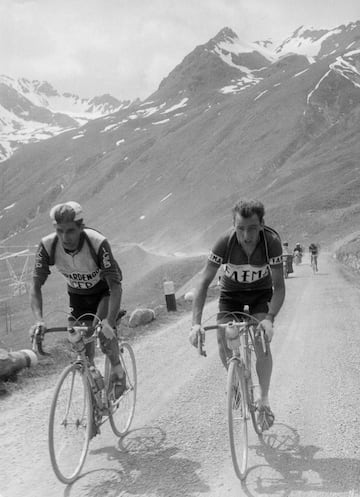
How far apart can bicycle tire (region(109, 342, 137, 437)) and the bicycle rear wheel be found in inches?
24.1

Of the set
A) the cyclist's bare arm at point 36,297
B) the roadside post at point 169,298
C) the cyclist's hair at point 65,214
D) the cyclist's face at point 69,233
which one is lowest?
the roadside post at point 169,298

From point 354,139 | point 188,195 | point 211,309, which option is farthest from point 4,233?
point 211,309

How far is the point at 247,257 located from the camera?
225 inches

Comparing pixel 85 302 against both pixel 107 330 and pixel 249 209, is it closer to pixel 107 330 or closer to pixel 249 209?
pixel 107 330

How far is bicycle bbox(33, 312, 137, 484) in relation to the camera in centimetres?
504

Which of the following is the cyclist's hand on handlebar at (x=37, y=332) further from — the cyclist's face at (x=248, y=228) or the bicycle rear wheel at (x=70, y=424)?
the cyclist's face at (x=248, y=228)

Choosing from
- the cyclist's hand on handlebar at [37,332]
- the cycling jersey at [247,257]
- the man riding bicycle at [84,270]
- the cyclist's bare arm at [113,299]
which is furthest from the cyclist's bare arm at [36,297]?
the cycling jersey at [247,257]

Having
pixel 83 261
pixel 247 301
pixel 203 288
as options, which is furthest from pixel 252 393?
pixel 83 261

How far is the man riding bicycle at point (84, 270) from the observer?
5508 millimetres

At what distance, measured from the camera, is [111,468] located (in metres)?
5.48

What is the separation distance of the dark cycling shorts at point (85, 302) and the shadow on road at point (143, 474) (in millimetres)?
1577

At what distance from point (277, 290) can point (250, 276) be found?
332 mm

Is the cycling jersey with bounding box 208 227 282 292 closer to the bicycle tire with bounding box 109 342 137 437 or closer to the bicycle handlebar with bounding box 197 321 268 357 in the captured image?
the bicycle handlebar with bounding box 197 321 268 357

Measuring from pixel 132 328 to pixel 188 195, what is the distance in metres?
102
